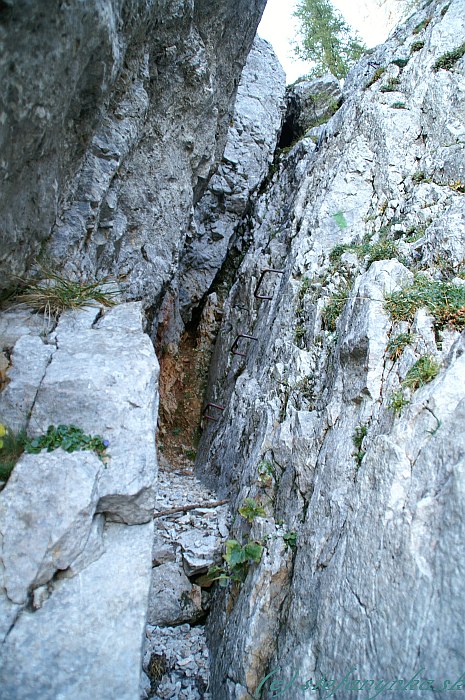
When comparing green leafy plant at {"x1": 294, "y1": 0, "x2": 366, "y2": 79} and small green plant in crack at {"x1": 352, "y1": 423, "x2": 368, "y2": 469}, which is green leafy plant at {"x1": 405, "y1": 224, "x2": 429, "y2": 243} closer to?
small green plant in crack at {"x1": 352, "y1": 423, "x2": 368, "y2": 469}

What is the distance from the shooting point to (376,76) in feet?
35.6

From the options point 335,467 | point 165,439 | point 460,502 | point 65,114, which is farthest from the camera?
point 165,439

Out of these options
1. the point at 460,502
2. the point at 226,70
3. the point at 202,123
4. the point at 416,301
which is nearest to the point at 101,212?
the point at 202,123

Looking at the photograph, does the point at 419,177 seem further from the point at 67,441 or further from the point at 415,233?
the point at 67,441

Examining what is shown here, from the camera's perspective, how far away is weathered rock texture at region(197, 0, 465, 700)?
3250 millimetres

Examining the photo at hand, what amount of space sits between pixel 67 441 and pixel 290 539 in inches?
113

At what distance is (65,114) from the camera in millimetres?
4297

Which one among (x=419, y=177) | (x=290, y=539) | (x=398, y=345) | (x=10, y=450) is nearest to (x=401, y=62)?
(x=419, y=177)

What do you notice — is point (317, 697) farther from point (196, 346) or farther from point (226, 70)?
point (196, 346)

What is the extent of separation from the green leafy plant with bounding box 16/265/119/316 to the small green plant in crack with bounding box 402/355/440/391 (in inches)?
160

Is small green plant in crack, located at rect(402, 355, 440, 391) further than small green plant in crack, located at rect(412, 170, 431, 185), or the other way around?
small green plant in crack, located at rect(412, 170, 431, 185)

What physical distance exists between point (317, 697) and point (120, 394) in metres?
3.18

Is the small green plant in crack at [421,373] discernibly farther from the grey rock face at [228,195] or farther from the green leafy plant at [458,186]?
the grey rock face at [228,195]

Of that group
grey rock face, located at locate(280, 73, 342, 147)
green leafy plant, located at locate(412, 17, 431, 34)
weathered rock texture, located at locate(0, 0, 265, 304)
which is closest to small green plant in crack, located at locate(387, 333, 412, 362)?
weathered rock texture, located at locate(0, 0, 265, 304)
